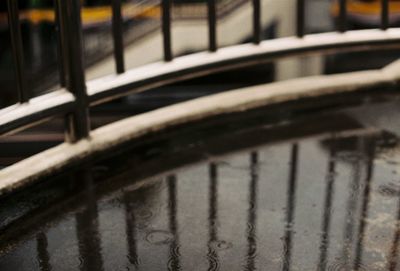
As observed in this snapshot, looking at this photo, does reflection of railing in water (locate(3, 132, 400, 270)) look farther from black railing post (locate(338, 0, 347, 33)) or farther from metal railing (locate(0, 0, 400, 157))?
black railing post (locate(338, 0, 347, 33))

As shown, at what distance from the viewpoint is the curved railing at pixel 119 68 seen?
237cm

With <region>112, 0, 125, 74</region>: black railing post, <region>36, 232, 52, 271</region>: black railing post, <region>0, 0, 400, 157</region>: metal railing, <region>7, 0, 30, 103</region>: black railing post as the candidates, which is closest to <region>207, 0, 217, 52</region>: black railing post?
<region>0, 0, 400, 157</region>: metal railing

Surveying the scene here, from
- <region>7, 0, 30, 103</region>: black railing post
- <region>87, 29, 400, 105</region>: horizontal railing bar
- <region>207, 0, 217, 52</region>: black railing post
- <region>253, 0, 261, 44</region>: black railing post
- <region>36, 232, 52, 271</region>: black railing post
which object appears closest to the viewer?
<region>36, 232, 52, 271</region>: black railing post

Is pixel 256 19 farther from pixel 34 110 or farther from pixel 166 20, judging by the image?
pixel 34 110

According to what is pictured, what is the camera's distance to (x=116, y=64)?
275cm

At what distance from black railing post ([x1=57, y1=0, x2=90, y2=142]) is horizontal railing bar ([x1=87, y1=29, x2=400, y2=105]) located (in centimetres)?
7

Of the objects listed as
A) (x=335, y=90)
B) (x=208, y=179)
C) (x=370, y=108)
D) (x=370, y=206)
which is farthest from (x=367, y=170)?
(x=335, y=90)

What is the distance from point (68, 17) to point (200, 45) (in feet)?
39.4

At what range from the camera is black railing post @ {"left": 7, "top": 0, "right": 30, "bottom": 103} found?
225 centimetres

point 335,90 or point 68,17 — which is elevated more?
point 68,17

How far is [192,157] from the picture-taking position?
8.61ft

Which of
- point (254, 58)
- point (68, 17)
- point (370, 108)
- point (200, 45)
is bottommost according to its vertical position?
point (200, 45)

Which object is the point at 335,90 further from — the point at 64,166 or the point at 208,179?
the point at 64,166

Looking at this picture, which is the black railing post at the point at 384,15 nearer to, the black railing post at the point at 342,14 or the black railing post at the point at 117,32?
the black railing post at the point at 342,14
